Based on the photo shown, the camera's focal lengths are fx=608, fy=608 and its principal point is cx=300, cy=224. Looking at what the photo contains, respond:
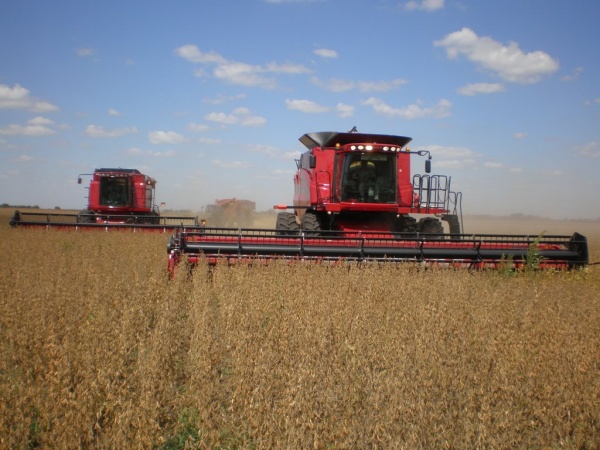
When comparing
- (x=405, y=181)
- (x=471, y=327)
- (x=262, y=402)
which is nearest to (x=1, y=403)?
(x=262, y=402)

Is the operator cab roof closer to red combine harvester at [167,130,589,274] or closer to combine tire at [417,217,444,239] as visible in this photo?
red combine harvester at [167,130,589,274]

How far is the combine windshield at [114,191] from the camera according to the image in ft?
59.7

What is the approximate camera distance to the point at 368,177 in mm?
9688

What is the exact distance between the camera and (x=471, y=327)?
4.67 meters

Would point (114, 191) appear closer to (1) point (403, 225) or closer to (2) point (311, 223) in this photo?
(2) point (311, 223)

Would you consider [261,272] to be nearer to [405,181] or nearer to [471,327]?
[471,327]

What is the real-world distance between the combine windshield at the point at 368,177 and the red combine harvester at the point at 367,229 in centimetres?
2

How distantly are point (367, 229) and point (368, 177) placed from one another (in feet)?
2.79

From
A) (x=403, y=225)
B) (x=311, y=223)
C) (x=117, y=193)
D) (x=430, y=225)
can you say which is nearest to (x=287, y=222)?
(x=311, y=223)

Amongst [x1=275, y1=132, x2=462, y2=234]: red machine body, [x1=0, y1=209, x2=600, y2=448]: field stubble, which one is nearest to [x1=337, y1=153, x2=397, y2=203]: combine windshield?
[x1=275, y1=132, x2=462, y2=234]: red machine body

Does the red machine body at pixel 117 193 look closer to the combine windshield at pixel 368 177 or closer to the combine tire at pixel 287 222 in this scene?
the combine tire at pixel 287 222

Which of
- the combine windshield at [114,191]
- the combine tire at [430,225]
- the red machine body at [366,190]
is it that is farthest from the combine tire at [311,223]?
the combine windshield at [114,191]

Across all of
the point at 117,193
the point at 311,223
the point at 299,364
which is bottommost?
the point at 299,364

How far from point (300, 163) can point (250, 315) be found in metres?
6.72
